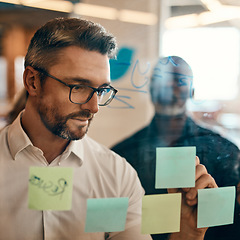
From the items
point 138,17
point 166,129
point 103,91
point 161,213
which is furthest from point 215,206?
point 138,17

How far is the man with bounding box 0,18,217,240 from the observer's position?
0.86 metres

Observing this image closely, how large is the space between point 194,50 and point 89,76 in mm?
383

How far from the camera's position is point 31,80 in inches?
34.2

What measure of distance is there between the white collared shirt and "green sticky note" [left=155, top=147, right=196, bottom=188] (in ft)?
0.28

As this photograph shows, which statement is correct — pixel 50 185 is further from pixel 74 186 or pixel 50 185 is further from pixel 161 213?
pixel 161 213

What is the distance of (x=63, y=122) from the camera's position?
904mm

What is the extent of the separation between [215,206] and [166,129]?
0.34m

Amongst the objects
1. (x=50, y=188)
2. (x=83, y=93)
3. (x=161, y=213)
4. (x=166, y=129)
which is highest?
(x=83, y=93)

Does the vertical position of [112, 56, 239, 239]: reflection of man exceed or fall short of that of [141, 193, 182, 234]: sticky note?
it exceeds it

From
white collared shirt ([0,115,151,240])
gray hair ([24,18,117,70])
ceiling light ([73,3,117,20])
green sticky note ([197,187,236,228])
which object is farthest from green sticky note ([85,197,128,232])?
ceiling light ([73,3,117,20])

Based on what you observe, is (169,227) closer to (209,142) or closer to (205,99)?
(209,142)

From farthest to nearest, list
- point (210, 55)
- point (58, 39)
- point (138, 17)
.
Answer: point (210, 55) < point (138, 17) < point (58, 39)

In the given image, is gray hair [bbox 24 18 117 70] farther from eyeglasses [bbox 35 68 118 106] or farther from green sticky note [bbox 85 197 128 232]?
green sticky note [bbox 85 197 128 232]

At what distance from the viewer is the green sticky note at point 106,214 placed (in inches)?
38.3
